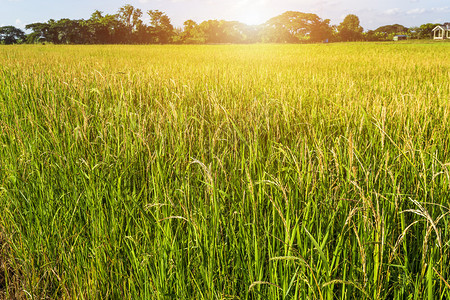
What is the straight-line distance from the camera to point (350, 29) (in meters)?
61.2

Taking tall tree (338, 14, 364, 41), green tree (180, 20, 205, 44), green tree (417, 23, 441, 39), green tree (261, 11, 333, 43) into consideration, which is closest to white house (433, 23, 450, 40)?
green tree (417, 23, 441, 39)

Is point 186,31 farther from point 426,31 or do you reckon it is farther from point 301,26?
point 426,31

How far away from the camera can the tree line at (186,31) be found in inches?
1790

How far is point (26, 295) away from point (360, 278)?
1216mm

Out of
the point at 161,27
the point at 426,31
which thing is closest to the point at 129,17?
the point at 161,27

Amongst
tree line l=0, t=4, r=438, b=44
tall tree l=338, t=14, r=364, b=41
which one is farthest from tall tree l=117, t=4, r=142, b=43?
tall tree l=338, t=14, r=364, b=41

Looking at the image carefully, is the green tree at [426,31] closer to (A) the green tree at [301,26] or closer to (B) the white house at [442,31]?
(B) the white house at [442,31]

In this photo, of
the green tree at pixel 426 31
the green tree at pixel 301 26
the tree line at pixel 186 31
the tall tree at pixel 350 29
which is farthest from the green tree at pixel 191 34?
the green tree at pixel 426 31

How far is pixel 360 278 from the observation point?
1.04 meters

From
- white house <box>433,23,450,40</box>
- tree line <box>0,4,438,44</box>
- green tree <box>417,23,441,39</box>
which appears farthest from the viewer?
green tree <box>417,23,441,39</box>

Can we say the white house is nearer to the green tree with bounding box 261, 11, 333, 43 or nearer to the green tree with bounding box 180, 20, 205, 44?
the green tree with bounding box 261, 11, 333, 43

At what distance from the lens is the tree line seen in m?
45.5

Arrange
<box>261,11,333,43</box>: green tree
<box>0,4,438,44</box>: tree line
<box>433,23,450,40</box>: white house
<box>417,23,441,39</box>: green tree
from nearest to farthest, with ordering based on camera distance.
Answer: <box>0,4,438,44</box>: tree line < <box>261,11,333,43</box>: green tree < <box>433,23,450,40</box>: white house < <box>417,23,441,39</box>: green tree

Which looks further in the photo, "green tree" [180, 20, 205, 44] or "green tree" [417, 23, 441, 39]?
"green tree" [417, 23, 441, 39]
